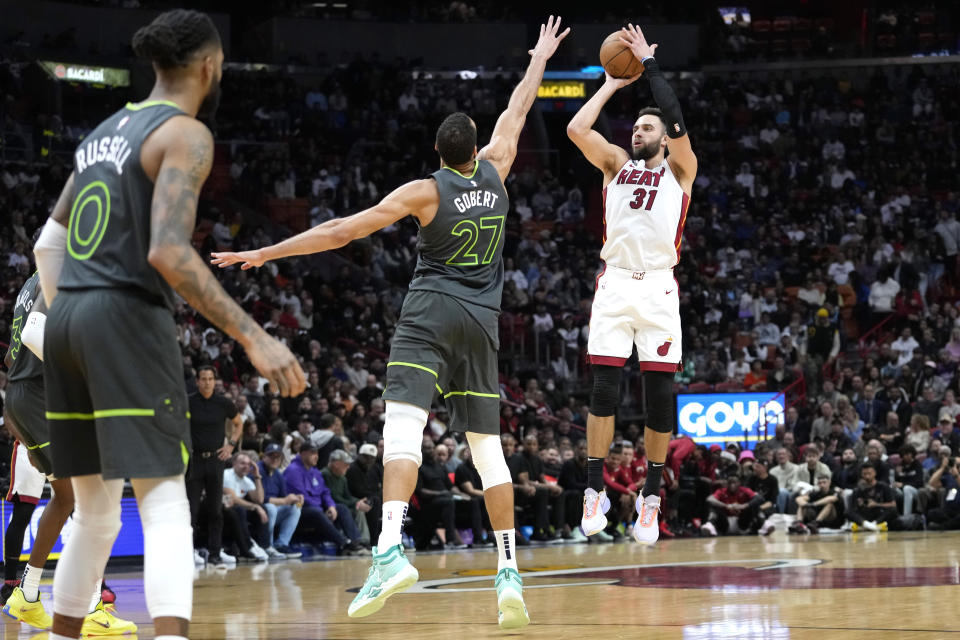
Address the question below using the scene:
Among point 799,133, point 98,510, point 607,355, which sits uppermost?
point 799,133

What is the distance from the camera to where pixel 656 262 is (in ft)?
26.9

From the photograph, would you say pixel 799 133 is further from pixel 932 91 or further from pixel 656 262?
pixel 656 262

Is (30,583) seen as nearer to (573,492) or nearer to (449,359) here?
(449,359)

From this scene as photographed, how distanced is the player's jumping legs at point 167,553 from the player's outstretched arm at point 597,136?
180 inches

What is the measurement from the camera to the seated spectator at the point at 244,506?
1358 centimetres

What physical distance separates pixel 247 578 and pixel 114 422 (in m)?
7.51

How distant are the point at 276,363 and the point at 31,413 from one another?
12.4ft

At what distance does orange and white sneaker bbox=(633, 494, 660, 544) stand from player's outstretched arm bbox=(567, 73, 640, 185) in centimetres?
218

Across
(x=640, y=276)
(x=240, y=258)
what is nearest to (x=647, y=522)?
(x=640, y=276)

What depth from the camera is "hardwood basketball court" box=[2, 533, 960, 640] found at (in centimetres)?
629

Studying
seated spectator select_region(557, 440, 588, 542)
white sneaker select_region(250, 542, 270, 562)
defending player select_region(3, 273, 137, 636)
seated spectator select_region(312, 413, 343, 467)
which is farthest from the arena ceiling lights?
defending player select_region(3, 273, 137, 636)

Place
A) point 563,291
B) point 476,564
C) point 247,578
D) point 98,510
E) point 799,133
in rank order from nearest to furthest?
point 98,510 → point 247,578 → point 476,564 → point 563,291 → point 799,133

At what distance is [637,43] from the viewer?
809 centimetres

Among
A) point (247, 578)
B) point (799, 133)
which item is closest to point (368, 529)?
point (247, 578)
